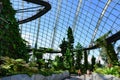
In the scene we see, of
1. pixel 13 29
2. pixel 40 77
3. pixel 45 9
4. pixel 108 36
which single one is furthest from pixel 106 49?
pixel 40 77

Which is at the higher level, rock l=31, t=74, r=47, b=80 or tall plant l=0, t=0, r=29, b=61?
tall plant l=0, t=0, r=29, b=61

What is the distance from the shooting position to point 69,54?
4656 cm

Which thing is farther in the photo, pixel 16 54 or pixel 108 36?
pixel 108 36

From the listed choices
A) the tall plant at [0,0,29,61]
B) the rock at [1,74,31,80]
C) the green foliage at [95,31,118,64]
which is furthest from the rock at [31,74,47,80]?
the green foliage at [95,31,118,64]

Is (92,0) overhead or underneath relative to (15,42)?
overhead

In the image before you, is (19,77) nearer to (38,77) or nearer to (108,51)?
(38,77)

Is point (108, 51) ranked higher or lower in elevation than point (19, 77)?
higher

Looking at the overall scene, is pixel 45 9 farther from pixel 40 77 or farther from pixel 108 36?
pixel 40 77

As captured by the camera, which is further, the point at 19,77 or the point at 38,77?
the point at 38,77

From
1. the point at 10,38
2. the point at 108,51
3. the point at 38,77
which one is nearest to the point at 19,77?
the point at 38,77

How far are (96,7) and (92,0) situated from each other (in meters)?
1.41

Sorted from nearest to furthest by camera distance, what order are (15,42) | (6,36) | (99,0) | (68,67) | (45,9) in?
(6,36)
(15,42)
(45,9)
(68,67)
(99,0)

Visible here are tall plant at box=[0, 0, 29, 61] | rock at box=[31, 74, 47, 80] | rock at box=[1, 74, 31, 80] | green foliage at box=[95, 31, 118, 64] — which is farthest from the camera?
green foliage at box=[95, 31, 118, 64]

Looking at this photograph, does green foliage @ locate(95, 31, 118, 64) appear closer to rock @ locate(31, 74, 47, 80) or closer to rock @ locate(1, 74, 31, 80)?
rock @ locate(31, 74, 47, 80)
